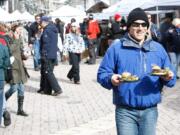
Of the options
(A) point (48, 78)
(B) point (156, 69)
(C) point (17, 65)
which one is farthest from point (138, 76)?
(A) point (48, 78)

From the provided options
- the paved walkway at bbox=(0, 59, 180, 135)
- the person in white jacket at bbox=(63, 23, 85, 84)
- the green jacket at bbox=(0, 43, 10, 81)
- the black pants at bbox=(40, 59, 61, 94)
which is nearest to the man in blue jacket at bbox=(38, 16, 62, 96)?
the black pants at bbox=(40, 59, 61, 94)

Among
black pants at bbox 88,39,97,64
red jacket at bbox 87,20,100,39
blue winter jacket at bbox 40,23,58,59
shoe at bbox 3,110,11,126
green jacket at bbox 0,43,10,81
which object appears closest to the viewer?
green jacket at bbox 0,43,10,81

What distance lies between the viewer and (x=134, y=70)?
15.4ft

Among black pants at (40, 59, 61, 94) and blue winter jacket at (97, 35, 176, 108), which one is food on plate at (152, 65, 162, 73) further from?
black pants at (40, 59, 61, 94)

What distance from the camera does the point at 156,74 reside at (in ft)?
14.9

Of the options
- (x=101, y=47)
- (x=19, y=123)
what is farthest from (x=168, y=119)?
(x=101, y=47)

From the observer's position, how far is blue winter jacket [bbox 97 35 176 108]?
4676 mm

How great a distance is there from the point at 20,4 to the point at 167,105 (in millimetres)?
74074

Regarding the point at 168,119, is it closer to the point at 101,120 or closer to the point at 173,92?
the point at 101,120

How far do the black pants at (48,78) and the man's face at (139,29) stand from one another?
7663mm

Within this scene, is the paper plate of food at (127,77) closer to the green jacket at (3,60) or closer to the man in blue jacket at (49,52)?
the green jacket at (3,60)

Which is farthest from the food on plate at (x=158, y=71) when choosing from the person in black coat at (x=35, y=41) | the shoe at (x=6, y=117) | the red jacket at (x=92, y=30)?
the red jacket at (x=92, y=30)

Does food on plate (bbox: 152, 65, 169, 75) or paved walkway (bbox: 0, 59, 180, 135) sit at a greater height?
food on plate (bbox: 152, 65, 169, 75)

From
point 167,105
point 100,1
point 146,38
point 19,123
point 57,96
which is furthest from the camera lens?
point 100,1
